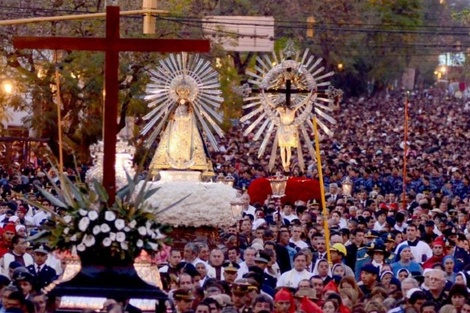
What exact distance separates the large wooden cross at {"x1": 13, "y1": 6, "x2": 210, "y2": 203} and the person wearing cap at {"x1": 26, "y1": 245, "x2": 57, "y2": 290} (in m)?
4.41

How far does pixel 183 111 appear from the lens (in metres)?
30.2

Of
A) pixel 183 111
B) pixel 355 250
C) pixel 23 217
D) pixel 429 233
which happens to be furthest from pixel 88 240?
pixel 183 111

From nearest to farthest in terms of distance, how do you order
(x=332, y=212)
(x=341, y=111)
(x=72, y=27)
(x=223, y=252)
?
1. (x=223, y=252)
2. (x=332, y=212)
3. (x=72, y=27)
4. (x=341, y=111)

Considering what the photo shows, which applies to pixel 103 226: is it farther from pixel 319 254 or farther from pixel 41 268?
pixel 319 254

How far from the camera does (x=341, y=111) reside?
89625 millimetres

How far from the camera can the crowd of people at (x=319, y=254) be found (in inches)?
684

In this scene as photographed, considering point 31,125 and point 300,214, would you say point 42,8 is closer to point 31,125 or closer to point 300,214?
point 31,125

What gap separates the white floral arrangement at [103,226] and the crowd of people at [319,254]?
1.55 feet

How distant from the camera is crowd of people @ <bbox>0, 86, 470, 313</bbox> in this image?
57.0 ft

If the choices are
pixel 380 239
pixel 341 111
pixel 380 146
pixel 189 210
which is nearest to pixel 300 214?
pixel 189 210

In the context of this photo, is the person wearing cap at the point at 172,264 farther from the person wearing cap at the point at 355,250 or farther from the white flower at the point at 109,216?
the white flower at the point at 109,216

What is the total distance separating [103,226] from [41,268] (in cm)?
626

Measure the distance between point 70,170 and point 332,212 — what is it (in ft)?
39.8

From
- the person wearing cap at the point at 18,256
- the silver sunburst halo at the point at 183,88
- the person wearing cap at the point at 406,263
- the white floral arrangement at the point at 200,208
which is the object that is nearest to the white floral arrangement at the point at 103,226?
the person wearing cap at the point at 18,256
